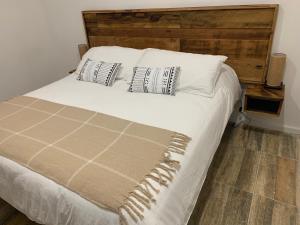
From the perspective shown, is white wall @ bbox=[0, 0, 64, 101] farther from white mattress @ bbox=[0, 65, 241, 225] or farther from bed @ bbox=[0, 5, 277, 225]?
white mattress @ bbox=[0, 65, 241, 225]

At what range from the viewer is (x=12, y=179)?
135 cm

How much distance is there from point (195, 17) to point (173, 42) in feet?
1.05

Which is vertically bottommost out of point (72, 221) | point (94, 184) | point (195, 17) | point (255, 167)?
point (255, 167)

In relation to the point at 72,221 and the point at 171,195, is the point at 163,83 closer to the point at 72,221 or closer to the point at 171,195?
the point at 171,195

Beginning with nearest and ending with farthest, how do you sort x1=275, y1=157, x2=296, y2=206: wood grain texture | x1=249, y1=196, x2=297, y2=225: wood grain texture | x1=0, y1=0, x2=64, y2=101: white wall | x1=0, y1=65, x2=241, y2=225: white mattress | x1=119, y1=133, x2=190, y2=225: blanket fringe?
1. x1=119, y1=133, x2=190, y2=225: blanket fringe
2. x1=0, y1=65, x2=241, y2=225: white mattress
3. x1=249, y1=196, x2=297, y2=225: wood grain texture
4. x1=275, y1=157, x2=296, y2=206: wood grain texture
5. x1=0, y1=0, x2=64, y2=101: white wall

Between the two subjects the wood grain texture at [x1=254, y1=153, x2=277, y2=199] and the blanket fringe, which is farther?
the wood grain texture at [x1=254, y1=153, x2=277, y2=199]

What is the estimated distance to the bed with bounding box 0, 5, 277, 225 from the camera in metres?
1.17

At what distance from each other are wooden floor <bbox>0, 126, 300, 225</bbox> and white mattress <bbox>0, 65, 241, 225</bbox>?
0.33m

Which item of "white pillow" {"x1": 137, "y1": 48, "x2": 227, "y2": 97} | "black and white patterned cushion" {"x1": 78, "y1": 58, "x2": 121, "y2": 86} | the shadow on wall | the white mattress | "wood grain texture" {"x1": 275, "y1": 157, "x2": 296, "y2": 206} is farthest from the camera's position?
"black and white patterned cushion" {"x1": 78, "y1": 58, "x2": 121, "y2": 86}

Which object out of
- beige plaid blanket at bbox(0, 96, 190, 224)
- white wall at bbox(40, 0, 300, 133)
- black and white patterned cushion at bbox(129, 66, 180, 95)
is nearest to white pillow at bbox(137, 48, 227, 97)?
black and white patterned cushion at bbox(129, 66, 180, 95)

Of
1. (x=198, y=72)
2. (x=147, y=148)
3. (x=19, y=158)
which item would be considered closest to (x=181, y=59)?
(x=198, y=72)

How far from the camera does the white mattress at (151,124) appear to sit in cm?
111

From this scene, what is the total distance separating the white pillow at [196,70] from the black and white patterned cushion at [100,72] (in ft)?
1.25

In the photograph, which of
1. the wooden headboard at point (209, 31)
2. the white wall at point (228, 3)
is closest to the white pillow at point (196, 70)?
the wooden headboard at point (209, 31)
